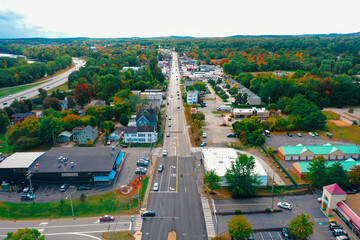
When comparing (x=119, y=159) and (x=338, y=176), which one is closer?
(x=338, y=176)

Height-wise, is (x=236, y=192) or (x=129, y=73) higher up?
(x=129, y=73)

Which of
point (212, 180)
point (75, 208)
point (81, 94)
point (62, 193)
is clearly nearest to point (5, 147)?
point (62, 193)

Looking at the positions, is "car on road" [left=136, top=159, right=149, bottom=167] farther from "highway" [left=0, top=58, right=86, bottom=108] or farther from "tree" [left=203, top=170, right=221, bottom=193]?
"highway" [left=0, top=58, right=86, bottom=108]

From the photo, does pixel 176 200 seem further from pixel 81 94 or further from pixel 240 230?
pixel 81 94

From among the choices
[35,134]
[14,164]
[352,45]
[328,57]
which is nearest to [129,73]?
[35,134]

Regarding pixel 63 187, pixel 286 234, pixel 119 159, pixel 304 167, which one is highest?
pixel 304 167

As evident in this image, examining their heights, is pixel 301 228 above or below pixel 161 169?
above

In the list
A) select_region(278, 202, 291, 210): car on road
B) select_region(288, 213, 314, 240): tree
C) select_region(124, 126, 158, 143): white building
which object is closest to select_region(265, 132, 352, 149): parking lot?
select_region(278, 202, 291, 210): car on road

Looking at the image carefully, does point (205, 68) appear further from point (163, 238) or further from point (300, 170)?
point (163, 238)
